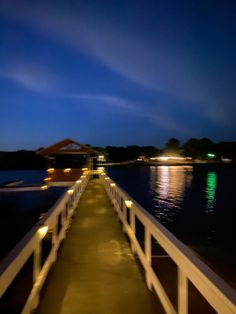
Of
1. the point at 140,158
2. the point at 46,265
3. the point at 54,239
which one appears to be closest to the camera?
the point at 46,265

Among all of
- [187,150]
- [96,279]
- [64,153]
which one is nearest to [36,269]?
[96,279]

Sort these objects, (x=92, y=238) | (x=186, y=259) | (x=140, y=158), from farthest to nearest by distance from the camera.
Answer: (x=140, y=158) < (x=92, y=238) < (x=186, y=259)

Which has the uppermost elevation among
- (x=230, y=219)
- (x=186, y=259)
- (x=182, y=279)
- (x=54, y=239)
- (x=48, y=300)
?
(x=186, y=259)

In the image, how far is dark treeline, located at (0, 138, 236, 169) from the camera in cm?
15662

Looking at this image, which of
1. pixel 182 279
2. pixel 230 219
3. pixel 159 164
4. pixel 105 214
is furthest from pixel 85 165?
pixel 159 164

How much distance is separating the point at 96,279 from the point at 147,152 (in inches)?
7663

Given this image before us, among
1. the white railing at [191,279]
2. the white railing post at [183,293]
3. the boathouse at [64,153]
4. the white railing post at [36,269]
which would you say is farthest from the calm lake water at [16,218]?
the white railing post at [183,293]

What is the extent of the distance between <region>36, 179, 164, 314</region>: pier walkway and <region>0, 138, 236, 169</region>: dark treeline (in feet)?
469

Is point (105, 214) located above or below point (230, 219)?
above

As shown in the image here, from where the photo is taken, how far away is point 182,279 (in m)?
2.84

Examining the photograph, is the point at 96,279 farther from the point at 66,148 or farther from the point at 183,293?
the point at 66,148

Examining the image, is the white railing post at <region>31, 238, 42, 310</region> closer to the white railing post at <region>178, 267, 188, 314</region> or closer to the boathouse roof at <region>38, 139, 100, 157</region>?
the white railing post at <region>178, 267, 188, 314</region>

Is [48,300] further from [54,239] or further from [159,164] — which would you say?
[159,164]

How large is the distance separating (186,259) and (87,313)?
67.5 inches
